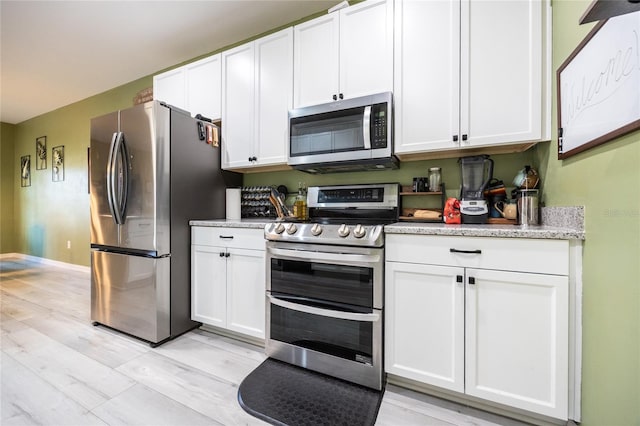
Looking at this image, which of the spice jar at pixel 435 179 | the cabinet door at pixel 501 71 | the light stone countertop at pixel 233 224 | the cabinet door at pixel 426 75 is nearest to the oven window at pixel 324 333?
the light stone countertop at pixel 233 224

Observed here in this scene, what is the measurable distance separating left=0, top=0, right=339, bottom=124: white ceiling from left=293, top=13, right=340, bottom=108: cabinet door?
457mm

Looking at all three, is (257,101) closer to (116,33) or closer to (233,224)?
(233,224)

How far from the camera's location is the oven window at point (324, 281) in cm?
160

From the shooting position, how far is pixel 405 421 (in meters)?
1.37

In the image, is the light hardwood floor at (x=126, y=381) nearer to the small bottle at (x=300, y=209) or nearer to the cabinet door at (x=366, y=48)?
the small bottle at (x=300, y=209)

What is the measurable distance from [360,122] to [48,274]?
533 centimetres

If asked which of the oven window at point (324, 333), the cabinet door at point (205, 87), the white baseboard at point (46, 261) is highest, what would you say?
the cabinet door at point (205, 87)

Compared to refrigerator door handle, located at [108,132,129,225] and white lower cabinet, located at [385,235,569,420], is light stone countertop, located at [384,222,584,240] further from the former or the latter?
refrigerator door handle, located at [108,132,129,225]

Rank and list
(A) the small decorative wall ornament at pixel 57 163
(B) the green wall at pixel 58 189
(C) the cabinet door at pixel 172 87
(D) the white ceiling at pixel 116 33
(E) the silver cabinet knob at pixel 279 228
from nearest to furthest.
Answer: (E) the silver cabinet knob at pixel 279 228 → (D) the white ceiling at pixel 116 33 → (C) the cabinet door at pixel 172 87 → (B) the green wall at pixel 58 189 → (A) the small decorative wall ornament at pixel 57 163

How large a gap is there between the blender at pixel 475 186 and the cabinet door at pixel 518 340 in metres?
0.55

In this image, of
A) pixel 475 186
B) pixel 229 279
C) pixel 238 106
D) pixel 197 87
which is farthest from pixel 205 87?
pixel 475 186

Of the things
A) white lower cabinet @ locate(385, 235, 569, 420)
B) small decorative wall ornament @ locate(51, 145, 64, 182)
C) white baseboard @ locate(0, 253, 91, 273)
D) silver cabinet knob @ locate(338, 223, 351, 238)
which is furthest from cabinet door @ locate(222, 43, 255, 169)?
small decorative wall ornament @ locate(51, 145, 64, 182)

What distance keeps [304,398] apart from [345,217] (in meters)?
1.26

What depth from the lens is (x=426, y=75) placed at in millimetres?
1775
